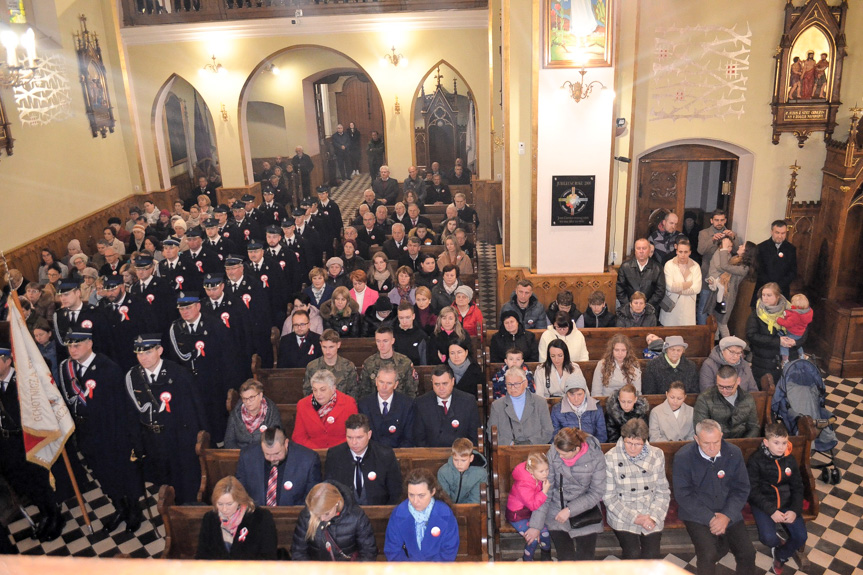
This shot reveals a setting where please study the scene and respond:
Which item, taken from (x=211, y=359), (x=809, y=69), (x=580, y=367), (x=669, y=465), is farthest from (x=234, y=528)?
(x=809, y=69)

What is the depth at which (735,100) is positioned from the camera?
8.92m

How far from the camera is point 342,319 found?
23.7 ft

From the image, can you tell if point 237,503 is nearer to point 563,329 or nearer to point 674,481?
point 674,481

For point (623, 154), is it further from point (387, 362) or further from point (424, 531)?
point (424, 531)

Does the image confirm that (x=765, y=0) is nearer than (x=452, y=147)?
Yes

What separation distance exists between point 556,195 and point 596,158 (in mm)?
643

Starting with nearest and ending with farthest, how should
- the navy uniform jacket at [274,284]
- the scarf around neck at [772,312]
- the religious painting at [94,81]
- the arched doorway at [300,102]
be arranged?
the scarf around neck at [772,312] < the navy uniform jacket at [274,284] < the religious painting at [94,81] < the arched doorway at [300,102]

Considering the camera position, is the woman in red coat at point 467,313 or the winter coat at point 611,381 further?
the woman in red coat at point 467,313

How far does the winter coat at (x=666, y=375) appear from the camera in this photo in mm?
6113

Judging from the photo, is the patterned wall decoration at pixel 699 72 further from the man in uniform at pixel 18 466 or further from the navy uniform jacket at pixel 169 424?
the man in uniform at pixel 18 466

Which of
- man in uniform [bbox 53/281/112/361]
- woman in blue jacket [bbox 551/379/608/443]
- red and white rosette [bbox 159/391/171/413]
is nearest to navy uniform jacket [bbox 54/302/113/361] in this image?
man in uniform [bbox 53/281/112/361]

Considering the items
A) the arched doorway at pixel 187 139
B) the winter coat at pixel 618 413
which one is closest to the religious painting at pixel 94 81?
the arched doorway at pixel 187 139

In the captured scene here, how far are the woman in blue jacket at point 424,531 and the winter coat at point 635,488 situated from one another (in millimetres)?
1333

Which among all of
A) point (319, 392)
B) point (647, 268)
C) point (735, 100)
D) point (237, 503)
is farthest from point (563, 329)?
point (735, 100)
